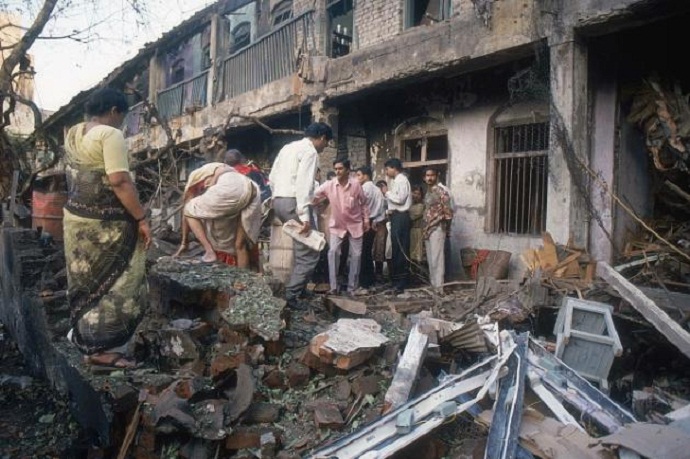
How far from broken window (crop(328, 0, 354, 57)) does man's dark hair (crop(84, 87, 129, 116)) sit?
7.01 m

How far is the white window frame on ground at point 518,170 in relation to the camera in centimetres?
719

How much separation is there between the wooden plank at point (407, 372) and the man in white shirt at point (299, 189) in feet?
5.65

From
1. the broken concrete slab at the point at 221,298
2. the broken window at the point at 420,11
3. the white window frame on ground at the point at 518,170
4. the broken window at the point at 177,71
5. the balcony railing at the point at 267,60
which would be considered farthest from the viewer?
the broken window at the point at 177,71

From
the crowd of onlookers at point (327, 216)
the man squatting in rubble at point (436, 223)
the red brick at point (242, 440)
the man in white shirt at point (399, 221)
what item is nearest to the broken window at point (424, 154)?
the crowd of onlookers at point (327, 216)

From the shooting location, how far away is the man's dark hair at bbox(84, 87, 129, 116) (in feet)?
10.2

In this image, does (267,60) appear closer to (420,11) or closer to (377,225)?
(420,11)

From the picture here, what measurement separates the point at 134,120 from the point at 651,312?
17518 mm

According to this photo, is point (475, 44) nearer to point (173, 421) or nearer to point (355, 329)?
point (355, 329)

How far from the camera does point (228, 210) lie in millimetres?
4578

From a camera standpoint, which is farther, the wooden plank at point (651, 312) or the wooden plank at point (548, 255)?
the wooden plank at point (548, 255)

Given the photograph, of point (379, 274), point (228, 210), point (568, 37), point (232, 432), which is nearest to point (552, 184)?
point (568, 37)

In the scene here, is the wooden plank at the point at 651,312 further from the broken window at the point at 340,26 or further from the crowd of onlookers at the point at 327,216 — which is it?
the broken window at the point at 340,26

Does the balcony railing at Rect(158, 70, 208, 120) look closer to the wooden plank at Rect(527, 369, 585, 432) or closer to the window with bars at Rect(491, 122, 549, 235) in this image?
the window with bars at Rect(491, 122, 549, 235)

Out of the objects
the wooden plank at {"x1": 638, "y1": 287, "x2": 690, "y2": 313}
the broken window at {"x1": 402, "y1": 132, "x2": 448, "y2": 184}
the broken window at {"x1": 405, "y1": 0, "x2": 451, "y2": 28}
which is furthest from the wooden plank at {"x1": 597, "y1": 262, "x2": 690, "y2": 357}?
the broken window at {"x1": 405, "y1": 0, "x2": 451, "y2": 28}
